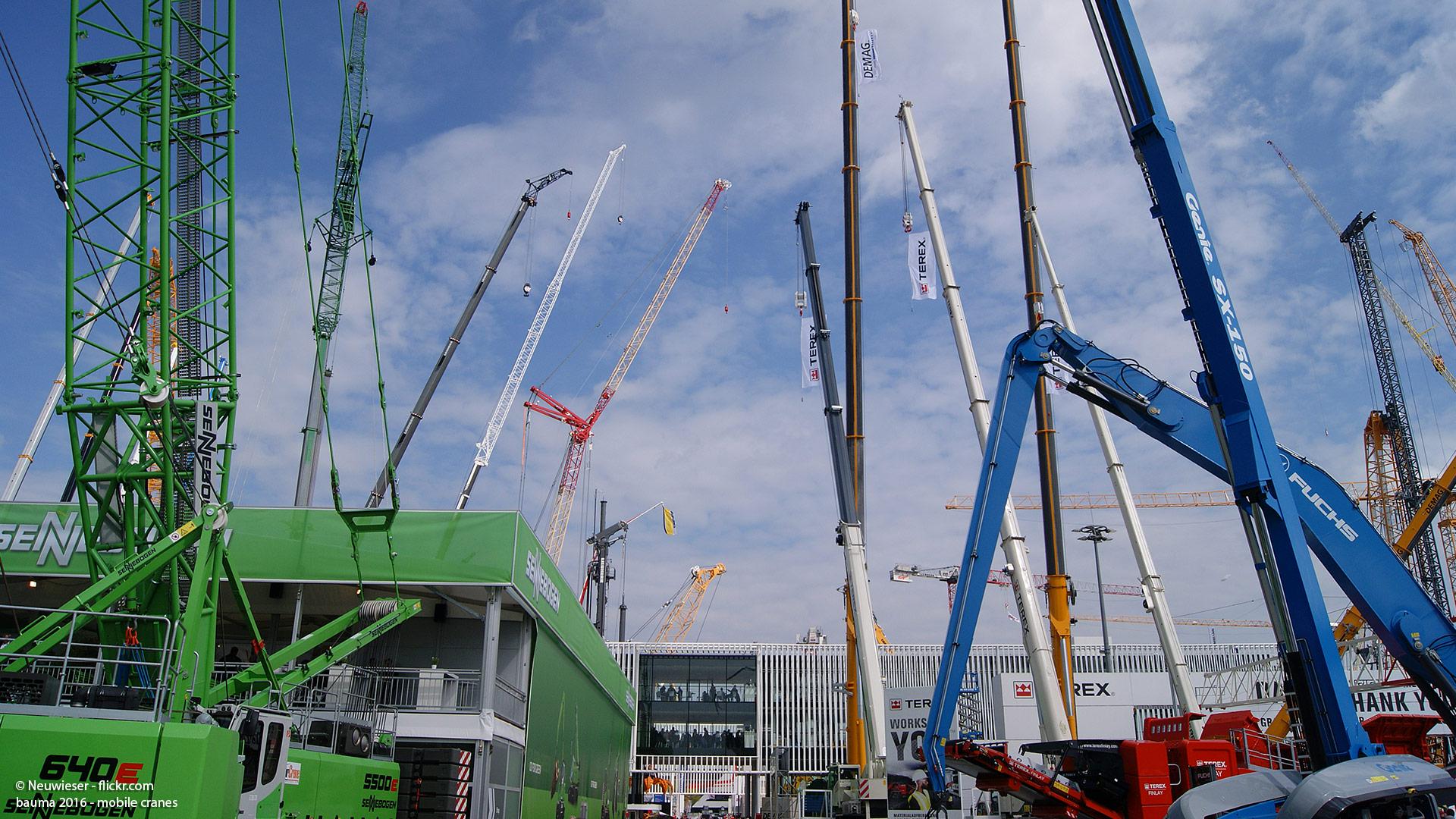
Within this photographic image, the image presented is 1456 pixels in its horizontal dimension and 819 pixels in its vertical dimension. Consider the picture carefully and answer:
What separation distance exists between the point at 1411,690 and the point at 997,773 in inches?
1184

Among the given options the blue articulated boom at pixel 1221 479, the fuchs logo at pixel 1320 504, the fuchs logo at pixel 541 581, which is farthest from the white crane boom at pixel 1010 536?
the fuchs logo at pixel 541 581

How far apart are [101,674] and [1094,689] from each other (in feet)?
131

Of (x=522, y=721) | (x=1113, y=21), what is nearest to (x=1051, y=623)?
(x=522, y=721)

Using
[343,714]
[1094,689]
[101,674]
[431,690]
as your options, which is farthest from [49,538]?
[1094,689]

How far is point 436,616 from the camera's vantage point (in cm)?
3170

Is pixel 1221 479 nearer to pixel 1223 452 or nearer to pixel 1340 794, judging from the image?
pixel 1223 452

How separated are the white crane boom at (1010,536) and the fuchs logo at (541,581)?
12.9 metres

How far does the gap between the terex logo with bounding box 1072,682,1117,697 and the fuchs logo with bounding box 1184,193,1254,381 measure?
3360 centimetres

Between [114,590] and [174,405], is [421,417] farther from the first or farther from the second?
[114,590]

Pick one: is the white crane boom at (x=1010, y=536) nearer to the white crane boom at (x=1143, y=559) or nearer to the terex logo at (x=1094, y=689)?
the white crane boom at (x=1143, y=559)

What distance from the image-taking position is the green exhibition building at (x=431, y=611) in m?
26.0

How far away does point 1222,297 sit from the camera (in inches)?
634

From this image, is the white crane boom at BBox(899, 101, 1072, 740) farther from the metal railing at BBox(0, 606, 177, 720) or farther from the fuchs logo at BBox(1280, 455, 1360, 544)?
the metal railing at BBox(0, 606, 177, 720)

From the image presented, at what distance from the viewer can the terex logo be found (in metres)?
45.8
